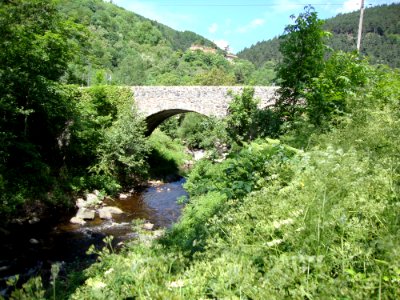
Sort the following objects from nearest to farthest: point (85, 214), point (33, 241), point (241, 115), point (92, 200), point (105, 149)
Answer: point (33, 241) → point (85, 214) → point (92, 200) → point (241, 115) → point (105, 149)

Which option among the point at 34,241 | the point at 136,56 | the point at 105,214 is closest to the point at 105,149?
the point at 105,214

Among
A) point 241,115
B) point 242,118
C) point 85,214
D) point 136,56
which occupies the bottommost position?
point 85,214

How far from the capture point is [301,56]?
8.17 m

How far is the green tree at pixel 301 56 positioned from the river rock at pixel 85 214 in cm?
742

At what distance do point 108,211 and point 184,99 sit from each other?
7.21m

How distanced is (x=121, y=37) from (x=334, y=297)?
88.1 m

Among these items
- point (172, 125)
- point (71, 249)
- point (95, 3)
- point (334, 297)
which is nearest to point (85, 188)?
point (71, 249)

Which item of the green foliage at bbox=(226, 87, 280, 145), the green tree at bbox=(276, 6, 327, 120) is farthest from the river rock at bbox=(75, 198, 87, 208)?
the green tree at bbox=(276, 6, 327, 120)

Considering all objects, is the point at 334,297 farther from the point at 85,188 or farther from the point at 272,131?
the point at 85,188

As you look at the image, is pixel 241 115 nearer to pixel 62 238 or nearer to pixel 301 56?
pixel 301 56

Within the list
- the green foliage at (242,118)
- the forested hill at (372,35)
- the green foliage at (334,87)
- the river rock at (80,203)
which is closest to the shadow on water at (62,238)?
the river rock at (80,203)

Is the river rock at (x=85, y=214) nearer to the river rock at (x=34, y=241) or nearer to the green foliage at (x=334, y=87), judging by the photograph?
the river rock at (x=34, y=241)

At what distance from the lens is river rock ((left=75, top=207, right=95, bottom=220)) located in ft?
36.6

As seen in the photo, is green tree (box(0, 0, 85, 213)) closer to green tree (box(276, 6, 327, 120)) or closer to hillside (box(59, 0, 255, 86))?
green tree (box(276, 6, 327, 120))
